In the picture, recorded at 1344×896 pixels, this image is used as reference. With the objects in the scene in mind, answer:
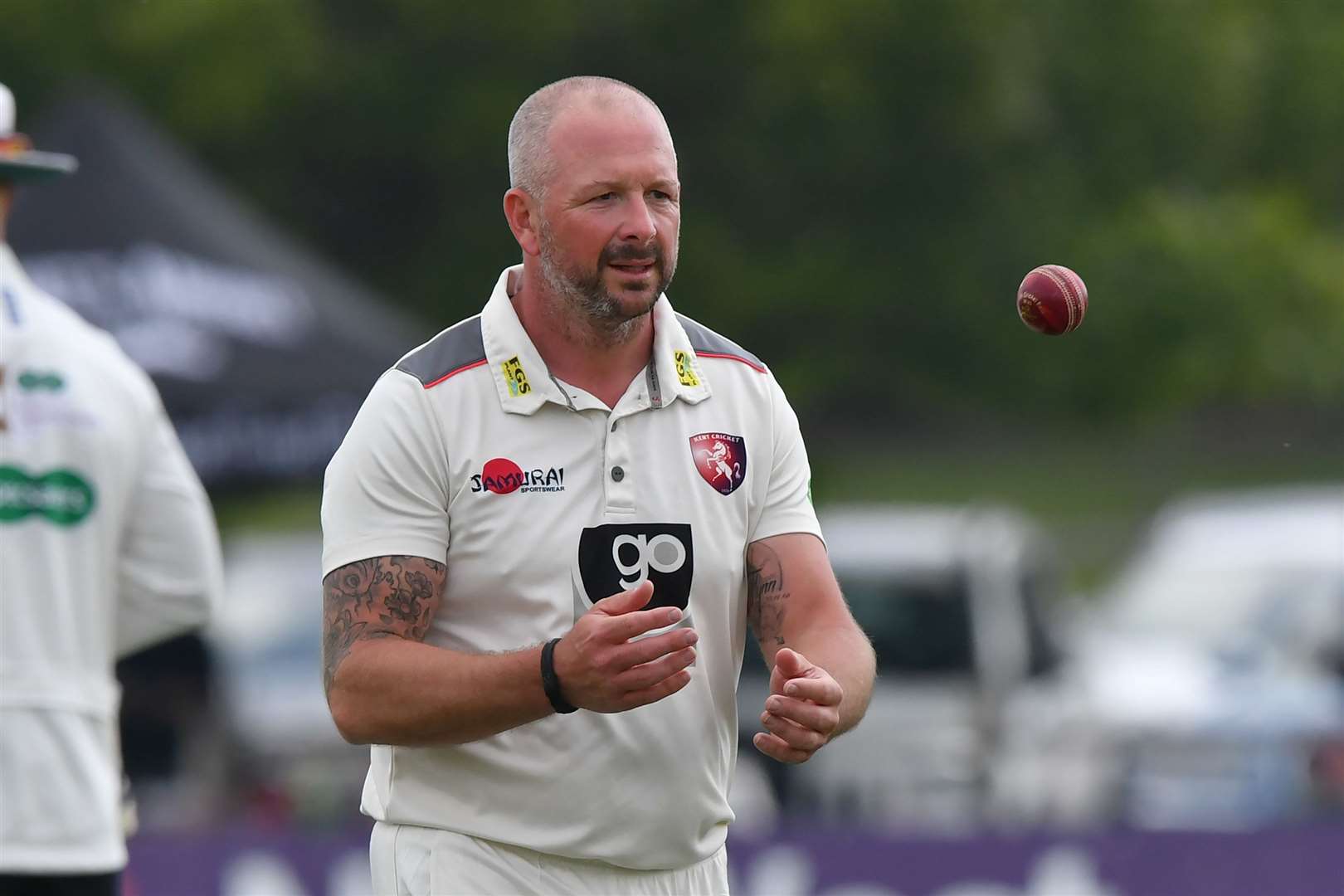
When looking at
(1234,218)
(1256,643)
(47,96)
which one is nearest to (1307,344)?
(1234,218)

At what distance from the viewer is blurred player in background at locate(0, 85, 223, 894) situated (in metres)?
5.31

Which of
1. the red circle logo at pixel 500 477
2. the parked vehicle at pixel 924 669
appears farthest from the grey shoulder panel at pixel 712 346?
the parked vehicle at pixel 924 669

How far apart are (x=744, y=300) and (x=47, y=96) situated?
5.60 metres

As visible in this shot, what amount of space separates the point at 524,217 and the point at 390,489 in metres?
0.58

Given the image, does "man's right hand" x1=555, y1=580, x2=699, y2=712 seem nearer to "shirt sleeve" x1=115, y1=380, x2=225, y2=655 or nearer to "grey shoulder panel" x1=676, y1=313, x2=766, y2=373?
"grey shoulder panel" x1=676, y1=313, x2=766, y2=373

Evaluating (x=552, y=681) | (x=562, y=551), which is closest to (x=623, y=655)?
(x=552, y=681)

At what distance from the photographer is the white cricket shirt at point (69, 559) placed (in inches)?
209

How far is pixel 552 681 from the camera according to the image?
3912mm

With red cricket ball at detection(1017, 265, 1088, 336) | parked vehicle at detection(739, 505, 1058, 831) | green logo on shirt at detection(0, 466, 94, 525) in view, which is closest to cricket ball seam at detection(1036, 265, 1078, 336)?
red cricket ball at detection(1017, 265, 1088, 336)

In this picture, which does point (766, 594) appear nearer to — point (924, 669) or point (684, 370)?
point (684, 370)

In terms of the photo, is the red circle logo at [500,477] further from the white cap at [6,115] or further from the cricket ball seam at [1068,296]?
the white cap at [6,115]

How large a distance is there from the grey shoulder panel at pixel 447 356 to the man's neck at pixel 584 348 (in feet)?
0.34

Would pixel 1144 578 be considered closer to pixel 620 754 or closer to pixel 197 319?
pixel 197 319

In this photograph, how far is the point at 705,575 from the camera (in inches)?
169
